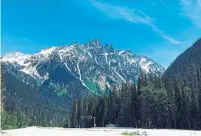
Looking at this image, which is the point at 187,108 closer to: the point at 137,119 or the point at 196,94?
the point at 196,94

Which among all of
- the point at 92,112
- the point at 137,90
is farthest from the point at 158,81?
the point at 92,112

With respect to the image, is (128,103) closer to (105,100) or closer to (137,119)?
(137,119)

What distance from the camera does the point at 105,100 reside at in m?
175

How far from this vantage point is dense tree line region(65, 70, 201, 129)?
13400cm

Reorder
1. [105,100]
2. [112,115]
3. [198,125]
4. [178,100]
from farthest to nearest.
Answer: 1. [105,100]
2. [112,115]
3. [178,100]
4. [198,125]

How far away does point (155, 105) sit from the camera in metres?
138

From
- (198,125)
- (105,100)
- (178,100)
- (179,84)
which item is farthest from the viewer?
(105,100)

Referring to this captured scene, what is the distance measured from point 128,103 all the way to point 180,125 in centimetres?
2445

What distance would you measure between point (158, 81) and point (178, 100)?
670 inches

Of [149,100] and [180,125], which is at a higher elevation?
[149,100]

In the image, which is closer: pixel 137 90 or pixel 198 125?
pixel 198 125

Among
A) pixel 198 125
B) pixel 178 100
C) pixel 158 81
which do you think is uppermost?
pixel 158 81

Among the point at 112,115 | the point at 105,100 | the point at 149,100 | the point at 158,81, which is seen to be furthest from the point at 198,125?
the point at 105,100

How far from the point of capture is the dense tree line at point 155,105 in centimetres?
13400
